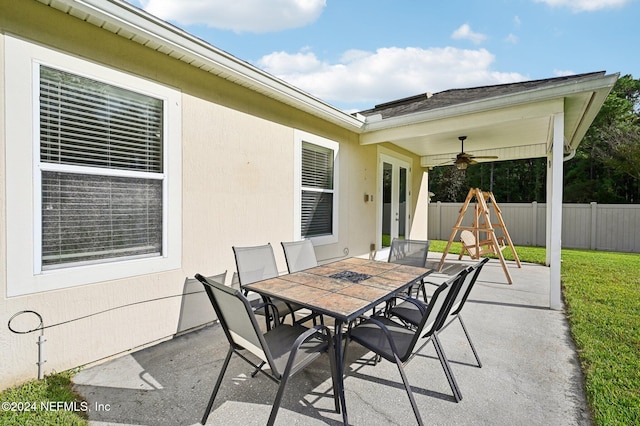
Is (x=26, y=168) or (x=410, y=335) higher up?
(x=26, y=168)

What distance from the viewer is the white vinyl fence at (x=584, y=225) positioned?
9555mm

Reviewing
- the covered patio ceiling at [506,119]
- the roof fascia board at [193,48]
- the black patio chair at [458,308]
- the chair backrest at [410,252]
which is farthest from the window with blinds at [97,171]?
the covered patio ceiling at [506,119]

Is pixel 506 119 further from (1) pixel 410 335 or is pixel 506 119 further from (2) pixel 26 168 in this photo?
(2) pixel 26 168

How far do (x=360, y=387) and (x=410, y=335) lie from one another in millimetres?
563

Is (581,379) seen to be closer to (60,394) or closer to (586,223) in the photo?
(60,394)

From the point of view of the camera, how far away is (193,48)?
3.06 m

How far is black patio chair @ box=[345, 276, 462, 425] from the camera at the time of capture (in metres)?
1.94

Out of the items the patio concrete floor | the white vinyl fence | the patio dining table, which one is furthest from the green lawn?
the white vinyl fence

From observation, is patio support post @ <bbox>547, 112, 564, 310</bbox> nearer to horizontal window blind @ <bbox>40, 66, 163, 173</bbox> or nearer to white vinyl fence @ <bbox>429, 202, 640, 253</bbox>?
horizontal window blind @ <bbox>40, 66, 163, 173</bbox>

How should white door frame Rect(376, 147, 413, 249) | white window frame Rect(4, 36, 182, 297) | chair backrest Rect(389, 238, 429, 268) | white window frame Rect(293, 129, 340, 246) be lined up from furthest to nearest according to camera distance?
white door frame Rect(376, 147, 413, 249) → white window frame Rect(293, 129, 340, 246) → chair backrest Rect(389, 238, 429, 268) → white window frame Rect(4, 36, 182, 297)

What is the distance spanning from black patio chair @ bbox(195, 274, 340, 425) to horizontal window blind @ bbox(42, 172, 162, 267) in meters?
1.44

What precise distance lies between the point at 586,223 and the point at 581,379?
10.4 m

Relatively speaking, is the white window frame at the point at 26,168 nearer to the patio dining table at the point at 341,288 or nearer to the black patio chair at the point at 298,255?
the patio dining table at the point at 341,288

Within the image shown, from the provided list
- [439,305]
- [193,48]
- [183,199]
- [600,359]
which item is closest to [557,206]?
[600,359]
